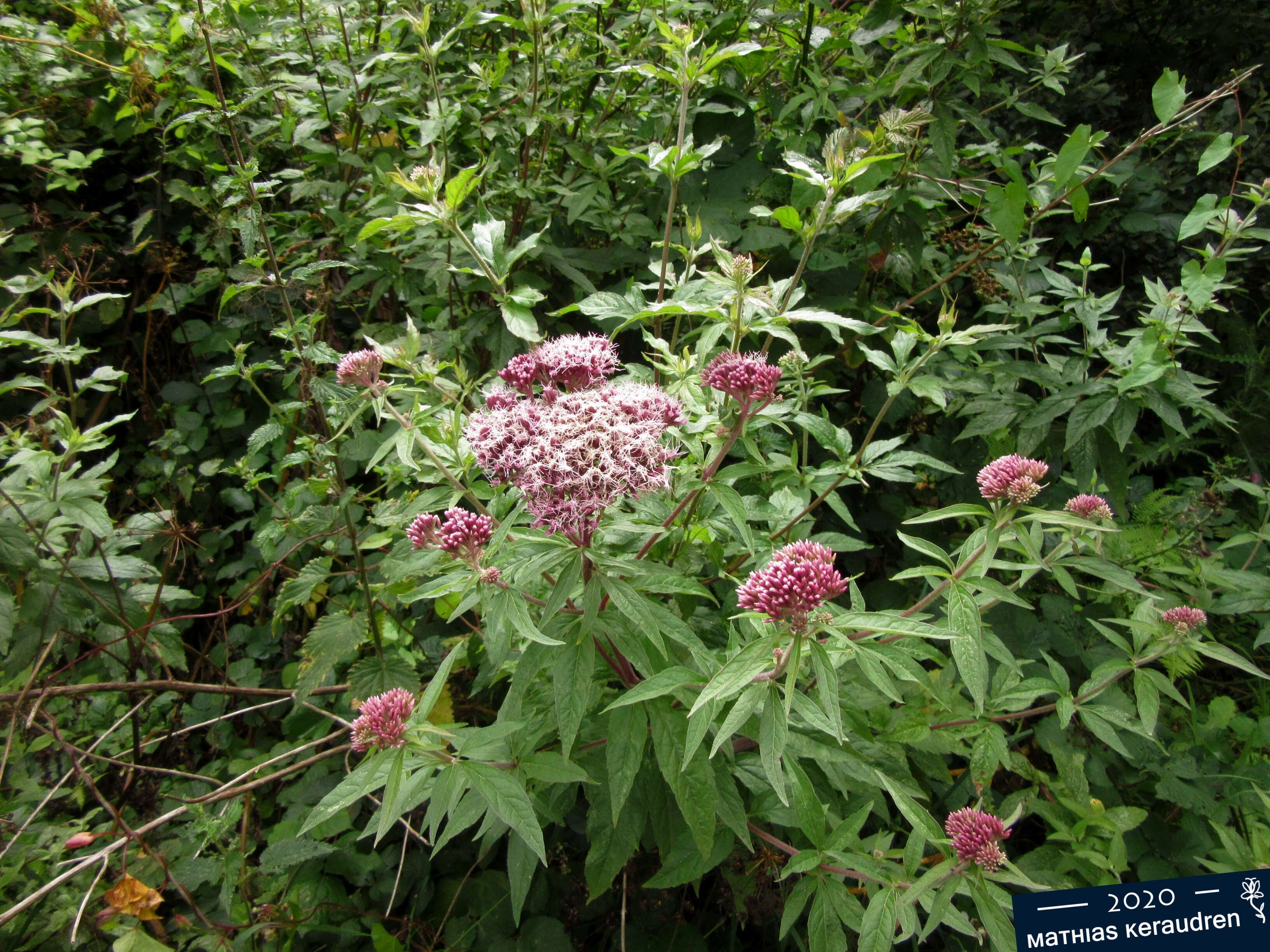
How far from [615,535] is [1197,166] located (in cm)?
450

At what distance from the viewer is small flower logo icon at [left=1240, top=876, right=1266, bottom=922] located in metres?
1.39

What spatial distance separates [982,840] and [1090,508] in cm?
80

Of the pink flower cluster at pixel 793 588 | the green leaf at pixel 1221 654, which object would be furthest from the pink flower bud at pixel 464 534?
the green leaf at pixel 1221 654

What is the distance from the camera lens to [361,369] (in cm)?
157

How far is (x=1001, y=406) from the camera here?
230cm

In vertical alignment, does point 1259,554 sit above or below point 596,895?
below

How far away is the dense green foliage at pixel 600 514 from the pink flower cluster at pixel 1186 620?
1.6 inches

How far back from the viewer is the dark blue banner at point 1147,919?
134cm

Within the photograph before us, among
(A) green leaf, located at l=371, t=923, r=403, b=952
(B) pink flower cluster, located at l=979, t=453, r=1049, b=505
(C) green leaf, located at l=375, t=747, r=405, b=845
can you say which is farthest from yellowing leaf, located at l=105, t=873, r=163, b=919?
(B) pink flower cluster, located at l=979, t=453, r=1049, b=505

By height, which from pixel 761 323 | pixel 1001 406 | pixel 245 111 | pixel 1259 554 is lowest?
→ pixel 1259 554

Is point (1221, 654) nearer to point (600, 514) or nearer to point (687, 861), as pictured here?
point (687, 861)

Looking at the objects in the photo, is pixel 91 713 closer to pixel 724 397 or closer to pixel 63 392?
pixel 63 392

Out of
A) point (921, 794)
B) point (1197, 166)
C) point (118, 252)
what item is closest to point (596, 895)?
point (921, 794)

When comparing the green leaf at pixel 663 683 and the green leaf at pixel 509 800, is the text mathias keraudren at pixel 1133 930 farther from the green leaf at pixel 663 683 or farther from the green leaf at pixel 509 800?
the green leaf at pixel 509 800
